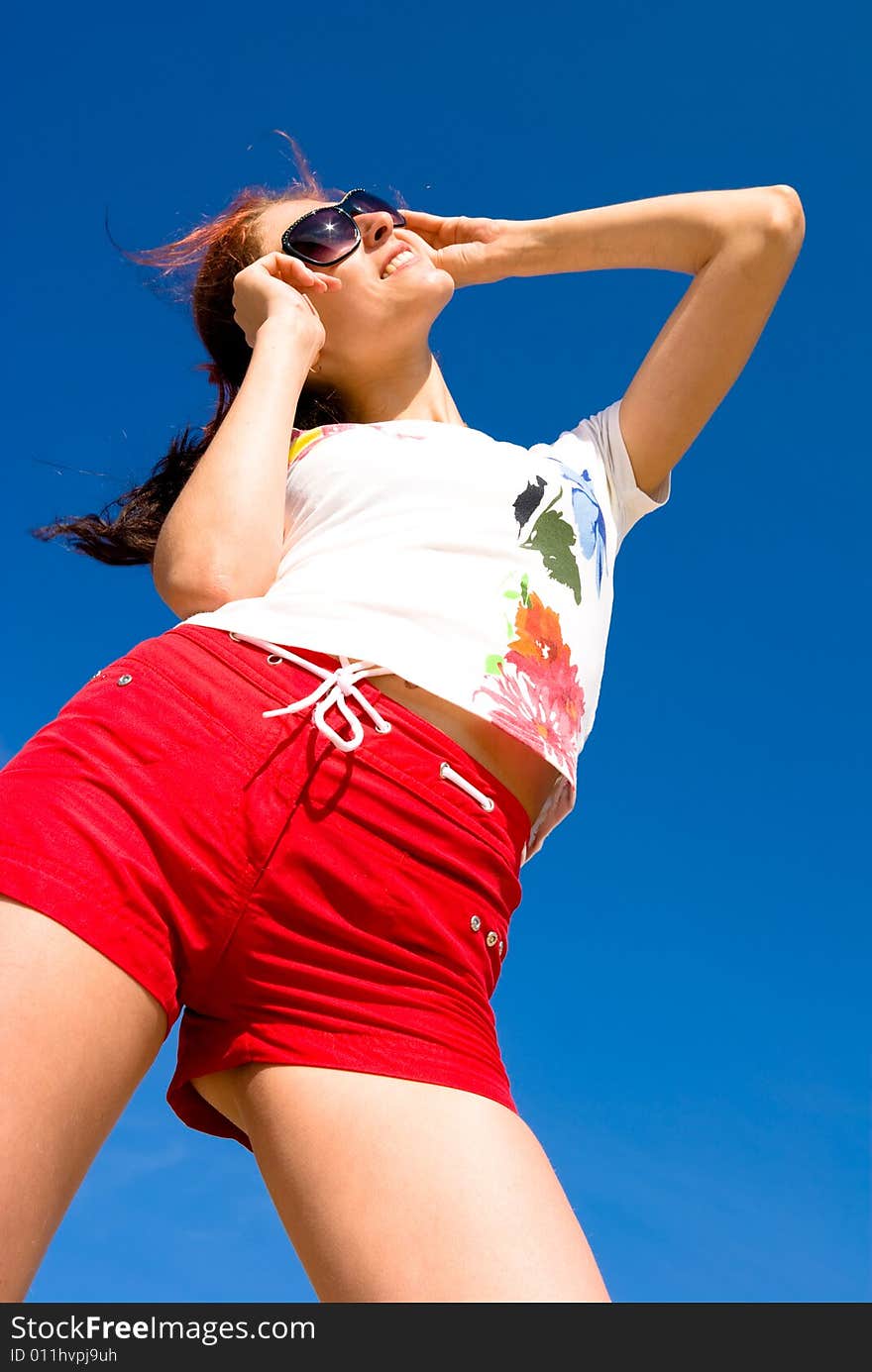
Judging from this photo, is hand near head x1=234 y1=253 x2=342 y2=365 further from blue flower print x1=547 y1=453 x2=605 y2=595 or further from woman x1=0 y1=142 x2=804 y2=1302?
blue flower print x1=547 y1=453 x2=605 y2=595

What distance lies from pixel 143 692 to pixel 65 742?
0.17 m

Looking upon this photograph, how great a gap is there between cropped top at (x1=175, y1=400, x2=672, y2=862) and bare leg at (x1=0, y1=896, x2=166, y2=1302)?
0.72 meters

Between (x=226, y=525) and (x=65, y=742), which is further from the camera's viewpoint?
(x=226, y=525)

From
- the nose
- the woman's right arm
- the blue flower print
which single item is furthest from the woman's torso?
the nose

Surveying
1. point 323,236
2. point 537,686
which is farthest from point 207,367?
point 537,686

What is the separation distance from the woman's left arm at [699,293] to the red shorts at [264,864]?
1.21 metres

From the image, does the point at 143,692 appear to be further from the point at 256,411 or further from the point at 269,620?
the point at 256,411

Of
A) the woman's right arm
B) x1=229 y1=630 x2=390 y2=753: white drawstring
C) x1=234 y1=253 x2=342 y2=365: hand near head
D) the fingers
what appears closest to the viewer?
x1=229 y1=630 x2=390 y2=753: white drawstring

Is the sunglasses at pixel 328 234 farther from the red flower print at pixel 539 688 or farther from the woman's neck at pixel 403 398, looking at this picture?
the red flower print at pixel 539 688

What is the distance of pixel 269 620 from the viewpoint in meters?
2.41

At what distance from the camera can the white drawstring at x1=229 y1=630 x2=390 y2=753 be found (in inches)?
87.8

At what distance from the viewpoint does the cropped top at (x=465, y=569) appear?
2.41 meters

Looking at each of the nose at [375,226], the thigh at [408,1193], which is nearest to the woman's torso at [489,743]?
the thigh at [408,1193]

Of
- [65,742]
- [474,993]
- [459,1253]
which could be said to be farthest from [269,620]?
[459,1253]
